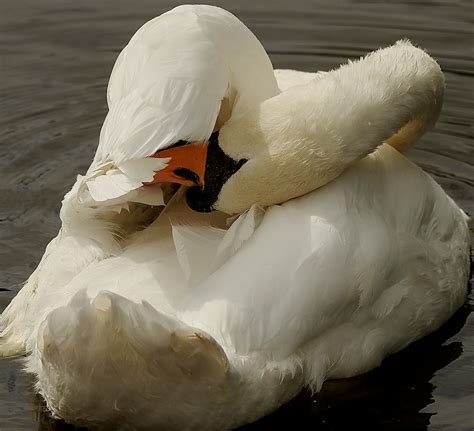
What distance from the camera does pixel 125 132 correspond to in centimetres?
464

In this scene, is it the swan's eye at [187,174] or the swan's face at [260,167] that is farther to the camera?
the swan's face at [260,167]

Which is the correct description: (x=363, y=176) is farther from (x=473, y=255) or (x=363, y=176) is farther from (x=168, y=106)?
(x=473, y=255)

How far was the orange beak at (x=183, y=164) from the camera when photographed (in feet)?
15.6

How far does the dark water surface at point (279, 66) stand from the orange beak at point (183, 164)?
0.85m

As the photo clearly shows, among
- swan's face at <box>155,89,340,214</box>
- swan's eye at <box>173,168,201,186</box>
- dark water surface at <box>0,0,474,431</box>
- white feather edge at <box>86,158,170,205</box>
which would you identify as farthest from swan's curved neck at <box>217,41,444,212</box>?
dark water surface at <box>0,0,474,431</box>

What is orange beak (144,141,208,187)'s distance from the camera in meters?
4.77

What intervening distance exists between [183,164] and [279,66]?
349 centimetres

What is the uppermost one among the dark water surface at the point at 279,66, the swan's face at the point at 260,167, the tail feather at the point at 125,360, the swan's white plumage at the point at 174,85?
the swan's white plumage at the point at 174,85

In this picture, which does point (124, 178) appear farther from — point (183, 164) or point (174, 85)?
point (174, 85)

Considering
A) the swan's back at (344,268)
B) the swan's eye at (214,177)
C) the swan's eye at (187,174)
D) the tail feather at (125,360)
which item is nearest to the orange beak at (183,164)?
the swan's eye at (187,174)

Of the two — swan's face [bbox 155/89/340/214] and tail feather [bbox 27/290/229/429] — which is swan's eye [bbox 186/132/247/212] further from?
tail feather [bbox 27/290/229/429]

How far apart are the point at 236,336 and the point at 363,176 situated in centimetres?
85

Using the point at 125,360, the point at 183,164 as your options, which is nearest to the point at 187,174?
the point at 183,164

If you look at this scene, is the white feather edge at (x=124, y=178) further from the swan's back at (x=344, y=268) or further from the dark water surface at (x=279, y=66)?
the dark water surface at (x=279, y=66)
